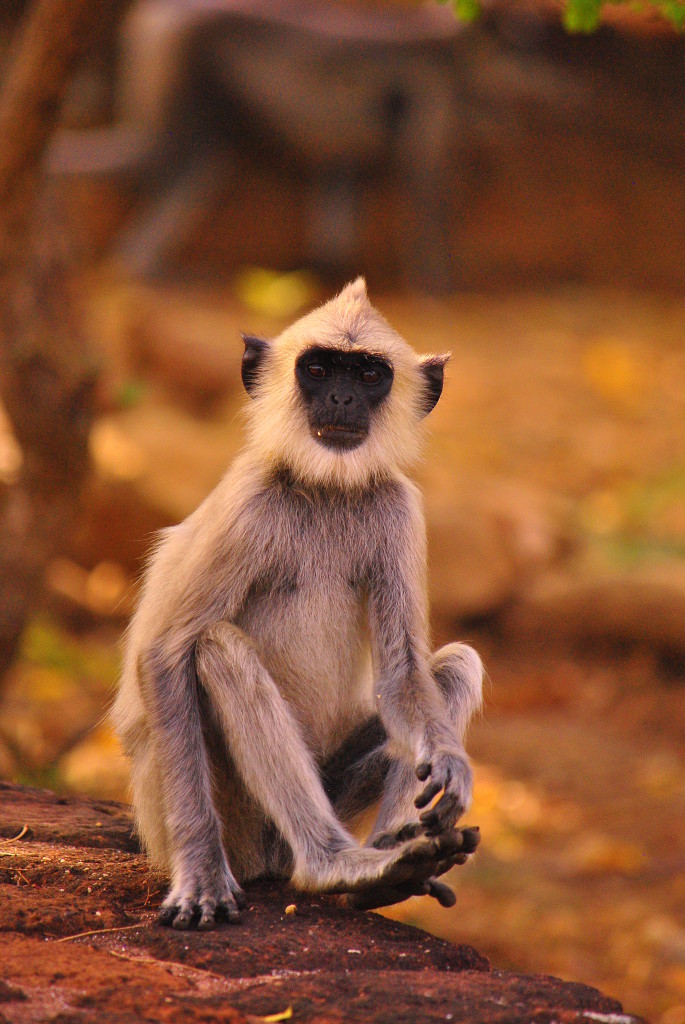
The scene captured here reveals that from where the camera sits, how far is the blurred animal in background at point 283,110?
45.1 feet

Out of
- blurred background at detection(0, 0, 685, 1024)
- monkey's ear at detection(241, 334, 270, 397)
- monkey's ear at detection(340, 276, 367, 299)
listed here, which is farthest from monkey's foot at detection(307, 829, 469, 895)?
blurred background at detection(0, 0, 685, 1024)

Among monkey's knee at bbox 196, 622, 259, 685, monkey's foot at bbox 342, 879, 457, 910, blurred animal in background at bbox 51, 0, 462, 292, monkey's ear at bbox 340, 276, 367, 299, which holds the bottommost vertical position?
monkey's foot at bbox 342, 879, 457, 910

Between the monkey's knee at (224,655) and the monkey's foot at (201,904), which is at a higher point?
the monkey's knee at (224,655)

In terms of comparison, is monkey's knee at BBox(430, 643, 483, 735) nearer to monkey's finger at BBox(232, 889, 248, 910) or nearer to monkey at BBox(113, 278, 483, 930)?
monkey at BBox(113, 278, 483, 930)

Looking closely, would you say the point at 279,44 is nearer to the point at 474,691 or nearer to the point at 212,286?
the point at 212,286

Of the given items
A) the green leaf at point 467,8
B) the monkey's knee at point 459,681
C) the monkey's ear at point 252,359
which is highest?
the green leaf at point 467,8

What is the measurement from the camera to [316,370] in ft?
13.5

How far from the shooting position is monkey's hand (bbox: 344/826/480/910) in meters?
3.50

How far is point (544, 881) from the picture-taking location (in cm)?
721

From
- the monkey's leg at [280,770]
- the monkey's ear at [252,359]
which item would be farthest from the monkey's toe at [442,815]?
the monkey's ear at [252,359]

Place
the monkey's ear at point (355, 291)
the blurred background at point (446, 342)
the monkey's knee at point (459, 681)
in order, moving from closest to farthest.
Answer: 1. the monkey's knee at point (459, 681)
2. the monkey's ear at point (355, 291)
3. the blurred background at point (446, 342)

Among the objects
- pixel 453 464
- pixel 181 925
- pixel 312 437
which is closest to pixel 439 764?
pixel 181 925

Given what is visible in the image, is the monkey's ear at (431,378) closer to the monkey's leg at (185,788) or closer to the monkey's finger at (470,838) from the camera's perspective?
the monkey's leg at (185,788)

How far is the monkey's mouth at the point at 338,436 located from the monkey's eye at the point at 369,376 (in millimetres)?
184
